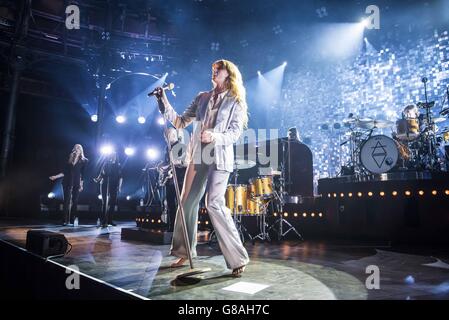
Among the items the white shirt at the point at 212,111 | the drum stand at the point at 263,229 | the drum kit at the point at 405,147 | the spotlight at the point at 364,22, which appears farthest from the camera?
the spotlight at the point at 364,22

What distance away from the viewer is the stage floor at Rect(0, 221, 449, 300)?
2305 millimetres

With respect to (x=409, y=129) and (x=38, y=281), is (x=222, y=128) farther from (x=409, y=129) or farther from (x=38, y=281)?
(x=409, y=129)

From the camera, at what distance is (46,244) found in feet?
11.8

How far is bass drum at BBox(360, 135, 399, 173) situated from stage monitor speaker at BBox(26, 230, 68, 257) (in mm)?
5940

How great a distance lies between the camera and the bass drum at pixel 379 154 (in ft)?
21.2

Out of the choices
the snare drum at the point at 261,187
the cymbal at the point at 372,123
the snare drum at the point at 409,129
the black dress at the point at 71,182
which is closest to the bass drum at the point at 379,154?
the snare drum at the point at 409,129

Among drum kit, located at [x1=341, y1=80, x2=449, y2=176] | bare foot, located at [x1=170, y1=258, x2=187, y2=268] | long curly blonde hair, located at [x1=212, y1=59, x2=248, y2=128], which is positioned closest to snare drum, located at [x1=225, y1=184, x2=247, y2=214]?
drum kit, located at [x1=341, y1=80, x2=449, y2=176]

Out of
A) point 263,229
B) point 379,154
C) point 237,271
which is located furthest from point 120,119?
point 237,271

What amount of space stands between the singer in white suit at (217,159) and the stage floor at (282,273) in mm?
271

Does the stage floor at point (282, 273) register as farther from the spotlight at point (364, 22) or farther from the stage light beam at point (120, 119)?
the stage light beam at point (120, 119)

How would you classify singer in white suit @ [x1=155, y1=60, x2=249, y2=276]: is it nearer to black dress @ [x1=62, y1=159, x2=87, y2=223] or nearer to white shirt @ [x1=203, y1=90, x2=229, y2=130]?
white shirt @ [x1=203, y1=90, x2=229, y2=130]

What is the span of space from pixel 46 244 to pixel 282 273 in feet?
8.83

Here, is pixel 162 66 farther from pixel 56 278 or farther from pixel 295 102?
pixel 56 278
